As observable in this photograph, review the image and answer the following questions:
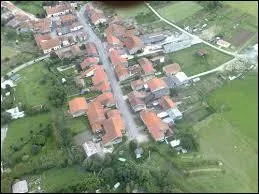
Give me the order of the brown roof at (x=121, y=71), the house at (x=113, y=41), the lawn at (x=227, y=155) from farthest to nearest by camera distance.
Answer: the house at (x=113, y=41) → the brown roof at (x=121, y=71) → the lawn at (x=227, y=155)

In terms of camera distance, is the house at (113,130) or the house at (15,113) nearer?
the house at (113,130)

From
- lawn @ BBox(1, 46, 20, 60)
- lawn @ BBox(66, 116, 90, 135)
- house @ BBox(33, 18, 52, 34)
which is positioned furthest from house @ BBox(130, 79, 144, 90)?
house @ BBox(33, 18, 52, 34)

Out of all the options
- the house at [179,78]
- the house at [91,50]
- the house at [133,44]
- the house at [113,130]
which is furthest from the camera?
the house at [133,44]

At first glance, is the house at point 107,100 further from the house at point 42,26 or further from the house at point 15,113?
the house at point 42,26

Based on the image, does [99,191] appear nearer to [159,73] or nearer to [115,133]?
[115,133]

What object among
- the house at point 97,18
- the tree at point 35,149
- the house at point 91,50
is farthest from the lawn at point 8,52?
the tree at point 35,149
